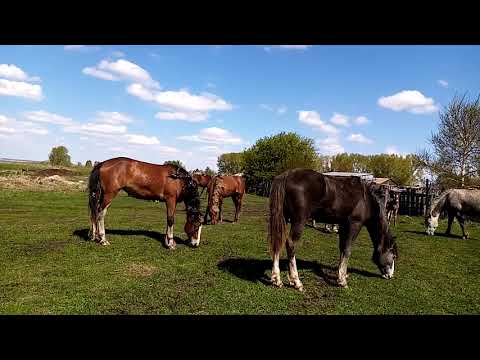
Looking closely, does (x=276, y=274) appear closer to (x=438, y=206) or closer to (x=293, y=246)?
(x=293, y=246)

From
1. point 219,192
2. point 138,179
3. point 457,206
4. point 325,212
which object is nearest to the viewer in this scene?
point 325,212

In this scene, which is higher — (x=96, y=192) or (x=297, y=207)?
(x=297, y=207)

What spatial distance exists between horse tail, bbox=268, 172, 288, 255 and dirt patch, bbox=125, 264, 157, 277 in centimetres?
290

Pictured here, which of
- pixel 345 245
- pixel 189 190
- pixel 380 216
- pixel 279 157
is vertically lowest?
pixel 345 245

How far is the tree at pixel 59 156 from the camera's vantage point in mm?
98375

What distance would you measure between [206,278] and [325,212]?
9.79 feet

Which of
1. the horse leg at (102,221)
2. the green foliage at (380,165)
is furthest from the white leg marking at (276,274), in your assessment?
the green foliage at (380,165)

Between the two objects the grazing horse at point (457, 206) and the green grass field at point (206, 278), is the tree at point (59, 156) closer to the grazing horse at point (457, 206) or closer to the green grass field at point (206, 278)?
the green grass field at point (206, 278)

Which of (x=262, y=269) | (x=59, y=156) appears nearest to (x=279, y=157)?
(x=262, y=269)

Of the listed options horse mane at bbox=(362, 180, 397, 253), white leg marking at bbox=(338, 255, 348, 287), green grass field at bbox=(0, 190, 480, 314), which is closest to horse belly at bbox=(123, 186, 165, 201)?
green grass field at bbox=(0, 190, 480, 314)

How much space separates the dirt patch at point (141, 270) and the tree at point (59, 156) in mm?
101826

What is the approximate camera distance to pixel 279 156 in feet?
179
